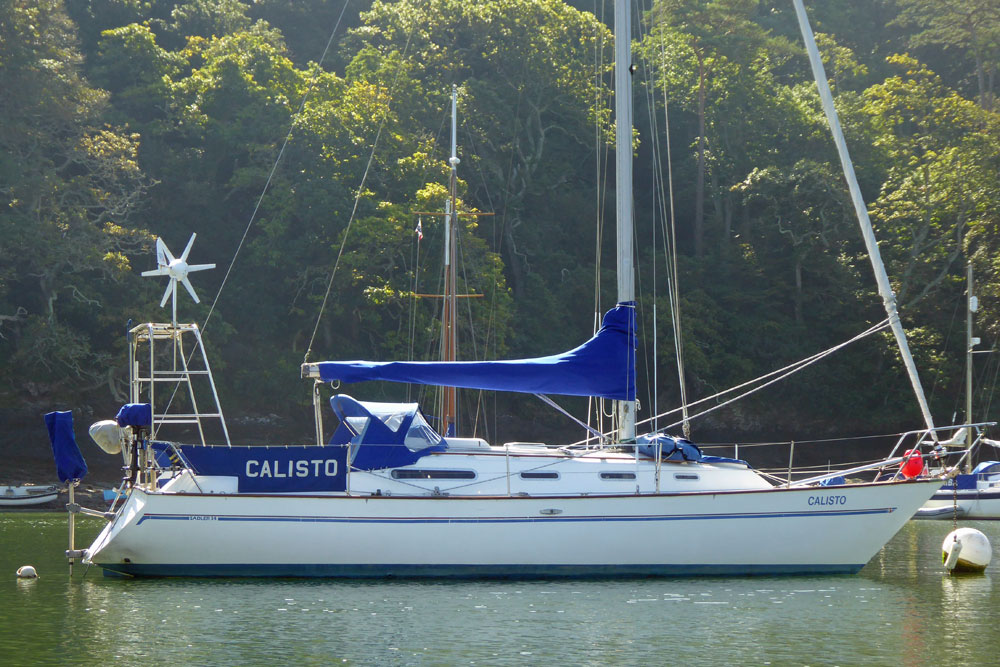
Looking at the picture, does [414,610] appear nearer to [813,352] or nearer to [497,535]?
[497,535]

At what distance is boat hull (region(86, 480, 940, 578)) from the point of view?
1628 centimetres

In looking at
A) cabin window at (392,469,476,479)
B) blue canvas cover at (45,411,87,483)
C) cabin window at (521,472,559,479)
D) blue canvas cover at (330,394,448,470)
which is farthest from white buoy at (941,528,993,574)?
blue canvas cover at (45,411,87,483)

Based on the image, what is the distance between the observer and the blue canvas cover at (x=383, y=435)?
16844 millimetres

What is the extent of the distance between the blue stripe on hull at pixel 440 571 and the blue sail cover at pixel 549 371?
249 cm

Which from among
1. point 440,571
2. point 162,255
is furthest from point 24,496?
point 440,571

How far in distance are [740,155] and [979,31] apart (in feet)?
39.1

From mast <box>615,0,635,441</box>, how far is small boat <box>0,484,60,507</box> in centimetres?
2201

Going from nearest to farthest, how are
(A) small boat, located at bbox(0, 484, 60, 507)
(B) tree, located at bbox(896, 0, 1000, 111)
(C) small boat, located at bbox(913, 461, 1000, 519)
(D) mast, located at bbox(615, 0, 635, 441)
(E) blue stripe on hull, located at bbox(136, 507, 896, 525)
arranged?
(E) blue stripe on hull, located at bbox(136, 507, 896, 525)
(D) mast, located at bbox(615, 0, 635, 441)
(C) small boat, located at bbox(913, 461, 1000, 519)
(A) small boat, located at bbox(0, 484, 60, 507)
(B) tree, located at bbox(896, 0, 1000, 111)

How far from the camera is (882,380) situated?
144 feet

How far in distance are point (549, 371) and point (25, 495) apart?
72.5 ft

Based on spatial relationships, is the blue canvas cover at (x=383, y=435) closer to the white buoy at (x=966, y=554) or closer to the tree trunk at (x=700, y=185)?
the white buoy at (x=966, y=554)

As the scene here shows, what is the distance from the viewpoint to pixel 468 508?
16344mm

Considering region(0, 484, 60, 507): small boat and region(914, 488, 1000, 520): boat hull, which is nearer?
region(914, 488, 1000, 520): boat hull

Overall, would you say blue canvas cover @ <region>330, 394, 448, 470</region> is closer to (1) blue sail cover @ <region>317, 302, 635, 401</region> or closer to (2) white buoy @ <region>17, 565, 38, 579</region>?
(1) blue sail cover @ <region>317, 302, 635, 401</region>
